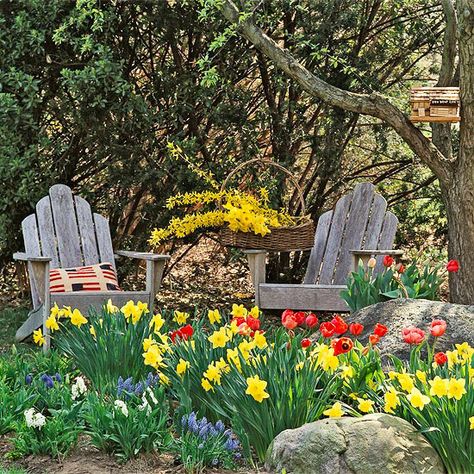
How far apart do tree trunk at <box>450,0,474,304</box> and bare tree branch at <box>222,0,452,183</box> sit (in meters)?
0.11

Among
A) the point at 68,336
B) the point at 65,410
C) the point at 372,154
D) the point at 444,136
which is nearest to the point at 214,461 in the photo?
the point at 65,410

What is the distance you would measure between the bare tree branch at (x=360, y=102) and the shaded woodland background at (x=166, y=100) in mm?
628

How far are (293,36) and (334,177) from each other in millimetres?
1126

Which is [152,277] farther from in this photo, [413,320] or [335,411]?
[335,411]

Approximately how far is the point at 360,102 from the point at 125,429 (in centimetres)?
287

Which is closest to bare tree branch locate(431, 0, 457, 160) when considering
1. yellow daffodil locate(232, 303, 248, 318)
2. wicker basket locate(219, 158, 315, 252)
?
wicker basket locate(219, 158, 315, 252)

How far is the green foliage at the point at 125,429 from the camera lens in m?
3.23

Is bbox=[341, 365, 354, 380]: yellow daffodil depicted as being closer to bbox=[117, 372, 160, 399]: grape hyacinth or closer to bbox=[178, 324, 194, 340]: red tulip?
bbox=[178, 324, 194, 340]: red tulip

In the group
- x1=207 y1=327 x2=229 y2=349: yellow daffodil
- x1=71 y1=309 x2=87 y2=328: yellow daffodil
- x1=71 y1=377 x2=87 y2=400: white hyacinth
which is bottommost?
x1=71 y1=377 x2=87 y2=400: white hyacinth

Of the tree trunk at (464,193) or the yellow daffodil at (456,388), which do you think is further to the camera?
the tree trunk at (464,193)

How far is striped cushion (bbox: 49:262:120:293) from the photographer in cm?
561

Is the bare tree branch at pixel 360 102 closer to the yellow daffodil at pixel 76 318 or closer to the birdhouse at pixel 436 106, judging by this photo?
the birdhouse at pixel 436 106

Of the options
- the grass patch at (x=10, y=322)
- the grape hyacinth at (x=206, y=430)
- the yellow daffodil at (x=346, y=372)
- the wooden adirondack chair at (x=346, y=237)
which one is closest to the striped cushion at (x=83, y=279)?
the grass patch at (x=10, y=322)

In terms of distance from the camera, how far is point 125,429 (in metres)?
3.22
